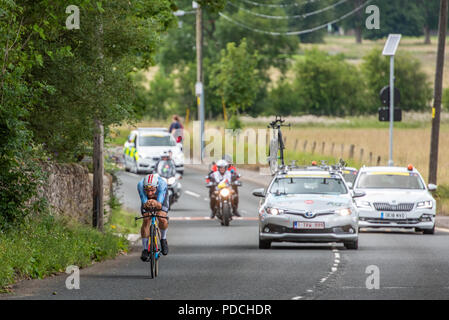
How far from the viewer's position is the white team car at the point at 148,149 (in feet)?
153

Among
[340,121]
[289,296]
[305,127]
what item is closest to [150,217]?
[289,296]

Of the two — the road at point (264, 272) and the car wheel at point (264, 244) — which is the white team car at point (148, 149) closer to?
the road at point (264, 272)

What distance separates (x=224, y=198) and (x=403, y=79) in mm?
75591

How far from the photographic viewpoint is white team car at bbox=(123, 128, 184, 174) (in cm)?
4678

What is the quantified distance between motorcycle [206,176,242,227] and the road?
1.86 m

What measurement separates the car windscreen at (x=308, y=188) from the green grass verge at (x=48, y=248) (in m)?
3.32

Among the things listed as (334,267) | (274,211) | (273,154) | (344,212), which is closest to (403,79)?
(273,154)

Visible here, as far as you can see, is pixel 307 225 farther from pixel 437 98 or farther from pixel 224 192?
pixel 437 98

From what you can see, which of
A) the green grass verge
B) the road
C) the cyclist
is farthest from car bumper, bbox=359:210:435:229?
the cyclist

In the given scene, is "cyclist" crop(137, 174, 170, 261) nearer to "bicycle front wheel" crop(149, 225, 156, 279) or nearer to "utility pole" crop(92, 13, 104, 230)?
"bicycle front wheel" crop(149, 225, 156, 279)

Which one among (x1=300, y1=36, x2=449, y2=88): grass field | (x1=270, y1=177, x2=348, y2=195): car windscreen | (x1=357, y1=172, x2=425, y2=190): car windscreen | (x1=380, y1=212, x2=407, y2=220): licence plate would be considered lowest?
(x1=380, y1=212, x2=407, y2=220): licence plate

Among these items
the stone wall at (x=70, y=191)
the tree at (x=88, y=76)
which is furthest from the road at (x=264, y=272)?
the tree at (x=88, y=76)

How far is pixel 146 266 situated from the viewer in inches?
744

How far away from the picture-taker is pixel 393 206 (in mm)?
26984
